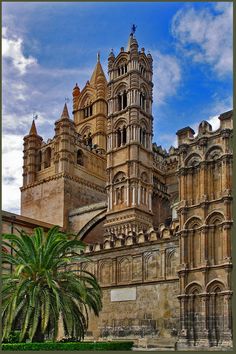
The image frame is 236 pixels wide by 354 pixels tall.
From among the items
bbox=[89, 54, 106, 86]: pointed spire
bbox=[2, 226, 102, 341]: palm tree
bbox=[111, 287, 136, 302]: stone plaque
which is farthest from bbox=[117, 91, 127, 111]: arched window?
bbox=[2, 226, 102, 341]: palm tree

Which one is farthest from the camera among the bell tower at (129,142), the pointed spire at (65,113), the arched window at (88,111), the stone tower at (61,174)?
the arched window at (88,111)

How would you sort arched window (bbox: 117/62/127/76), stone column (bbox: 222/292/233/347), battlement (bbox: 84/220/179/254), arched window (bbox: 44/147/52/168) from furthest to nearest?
arched window (bbox: 44/147/52/168) < arched window (bbox: 117/62/127/76) < battlement (bbox: 84/220/179/254) < stone column (bbox: 222/292/233/347)

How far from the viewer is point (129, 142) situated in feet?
156

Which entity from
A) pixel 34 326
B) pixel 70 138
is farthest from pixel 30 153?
pixel 34 326

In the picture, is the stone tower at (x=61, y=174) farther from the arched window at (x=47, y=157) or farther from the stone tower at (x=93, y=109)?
the stone tower at (x=93, y=109)

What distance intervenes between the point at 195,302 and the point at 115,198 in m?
20.9

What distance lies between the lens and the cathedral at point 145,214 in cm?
2725

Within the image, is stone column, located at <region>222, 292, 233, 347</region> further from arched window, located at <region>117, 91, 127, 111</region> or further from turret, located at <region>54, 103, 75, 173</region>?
turret, located at <region>54, 103, 75, 173</region>

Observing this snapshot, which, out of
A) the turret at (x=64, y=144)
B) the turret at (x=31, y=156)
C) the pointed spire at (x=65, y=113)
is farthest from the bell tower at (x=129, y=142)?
the turret at (x=31, y=156)

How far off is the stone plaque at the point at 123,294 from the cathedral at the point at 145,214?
84mm

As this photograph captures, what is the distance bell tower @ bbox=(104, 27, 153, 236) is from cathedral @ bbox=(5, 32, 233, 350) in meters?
0.10

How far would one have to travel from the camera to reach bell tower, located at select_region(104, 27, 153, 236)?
46.0m

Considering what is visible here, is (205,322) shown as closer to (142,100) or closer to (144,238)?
(144,238)

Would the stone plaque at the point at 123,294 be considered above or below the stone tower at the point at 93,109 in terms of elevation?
below
